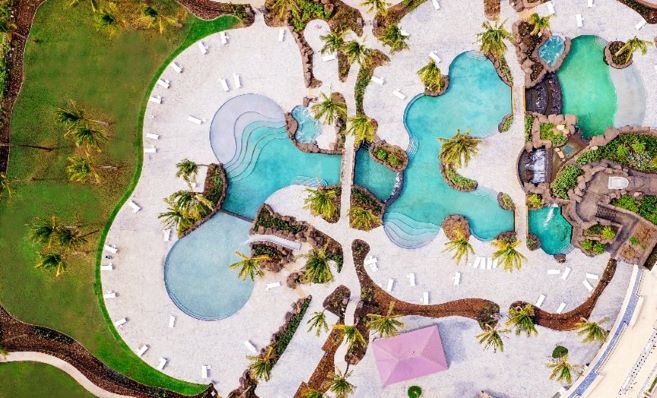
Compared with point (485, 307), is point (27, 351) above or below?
below

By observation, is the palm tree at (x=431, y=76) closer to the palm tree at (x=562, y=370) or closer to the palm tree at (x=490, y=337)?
the palm tree at (x=490, y=337)

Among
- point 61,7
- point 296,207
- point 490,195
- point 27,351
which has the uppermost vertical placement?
point 61,7

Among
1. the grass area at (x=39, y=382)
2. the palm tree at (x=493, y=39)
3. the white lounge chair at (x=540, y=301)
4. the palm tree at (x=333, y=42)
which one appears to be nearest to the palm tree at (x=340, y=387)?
the white lounge chair at (x=540, y=301)

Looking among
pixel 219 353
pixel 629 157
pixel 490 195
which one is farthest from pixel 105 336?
pixel 629 157

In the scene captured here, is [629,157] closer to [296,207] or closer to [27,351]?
[296,207]

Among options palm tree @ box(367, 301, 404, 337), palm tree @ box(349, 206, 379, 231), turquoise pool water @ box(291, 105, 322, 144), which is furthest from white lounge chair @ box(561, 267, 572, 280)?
turquoise pool water @ box(291, 105, 322, 144)

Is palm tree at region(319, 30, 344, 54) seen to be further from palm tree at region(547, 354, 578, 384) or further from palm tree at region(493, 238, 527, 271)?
palm tree at region(547, 354, 578, 384)
